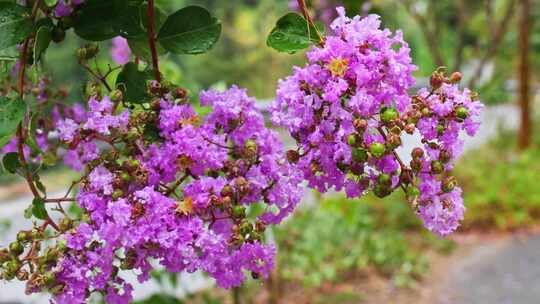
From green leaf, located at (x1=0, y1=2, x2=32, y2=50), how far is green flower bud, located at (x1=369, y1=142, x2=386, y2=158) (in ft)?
1.17

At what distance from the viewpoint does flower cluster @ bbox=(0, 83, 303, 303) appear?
597 millimetres

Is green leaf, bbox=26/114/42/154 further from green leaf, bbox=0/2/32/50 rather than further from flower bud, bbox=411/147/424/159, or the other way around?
flower bud, bbox=411/147/424/159

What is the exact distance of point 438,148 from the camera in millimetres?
611

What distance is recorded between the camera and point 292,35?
64 centimetres

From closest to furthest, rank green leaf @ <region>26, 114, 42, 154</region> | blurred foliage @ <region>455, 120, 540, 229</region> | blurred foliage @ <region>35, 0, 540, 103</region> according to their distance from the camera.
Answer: green leaf @ <region>26, 114, 42, 154</region> → blurred foliage @ <region>455, 120, 540, 229</region> → blurred foliage @ <region>35, 0, 540, 103</region>

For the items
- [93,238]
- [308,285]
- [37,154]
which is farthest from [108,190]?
[308,285]

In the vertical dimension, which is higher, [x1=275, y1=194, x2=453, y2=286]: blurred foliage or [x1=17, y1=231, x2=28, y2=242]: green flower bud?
[x1=275, y1=194, x2=453, y2=286]: blurred foliage

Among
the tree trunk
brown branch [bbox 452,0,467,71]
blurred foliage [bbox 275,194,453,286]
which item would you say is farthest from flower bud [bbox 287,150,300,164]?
the tree trunk

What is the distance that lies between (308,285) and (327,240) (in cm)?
40

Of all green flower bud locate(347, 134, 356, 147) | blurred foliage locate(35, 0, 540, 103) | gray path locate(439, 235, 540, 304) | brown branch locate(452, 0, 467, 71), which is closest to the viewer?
green flower bud locate(347, 134, 356, 147)

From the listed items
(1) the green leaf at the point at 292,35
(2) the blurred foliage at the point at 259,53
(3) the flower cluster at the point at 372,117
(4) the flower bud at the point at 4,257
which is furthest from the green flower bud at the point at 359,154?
(2) the blurred foliage at the point at 259,53

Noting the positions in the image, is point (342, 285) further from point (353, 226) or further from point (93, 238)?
point (93, 238)

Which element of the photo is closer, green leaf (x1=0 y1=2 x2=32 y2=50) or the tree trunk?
green leaf (x1=0 y1=2 x2=32 y2=50)

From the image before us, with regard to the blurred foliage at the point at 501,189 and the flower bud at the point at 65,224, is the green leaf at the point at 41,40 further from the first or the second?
the blurred foliage at the point at 501,189
